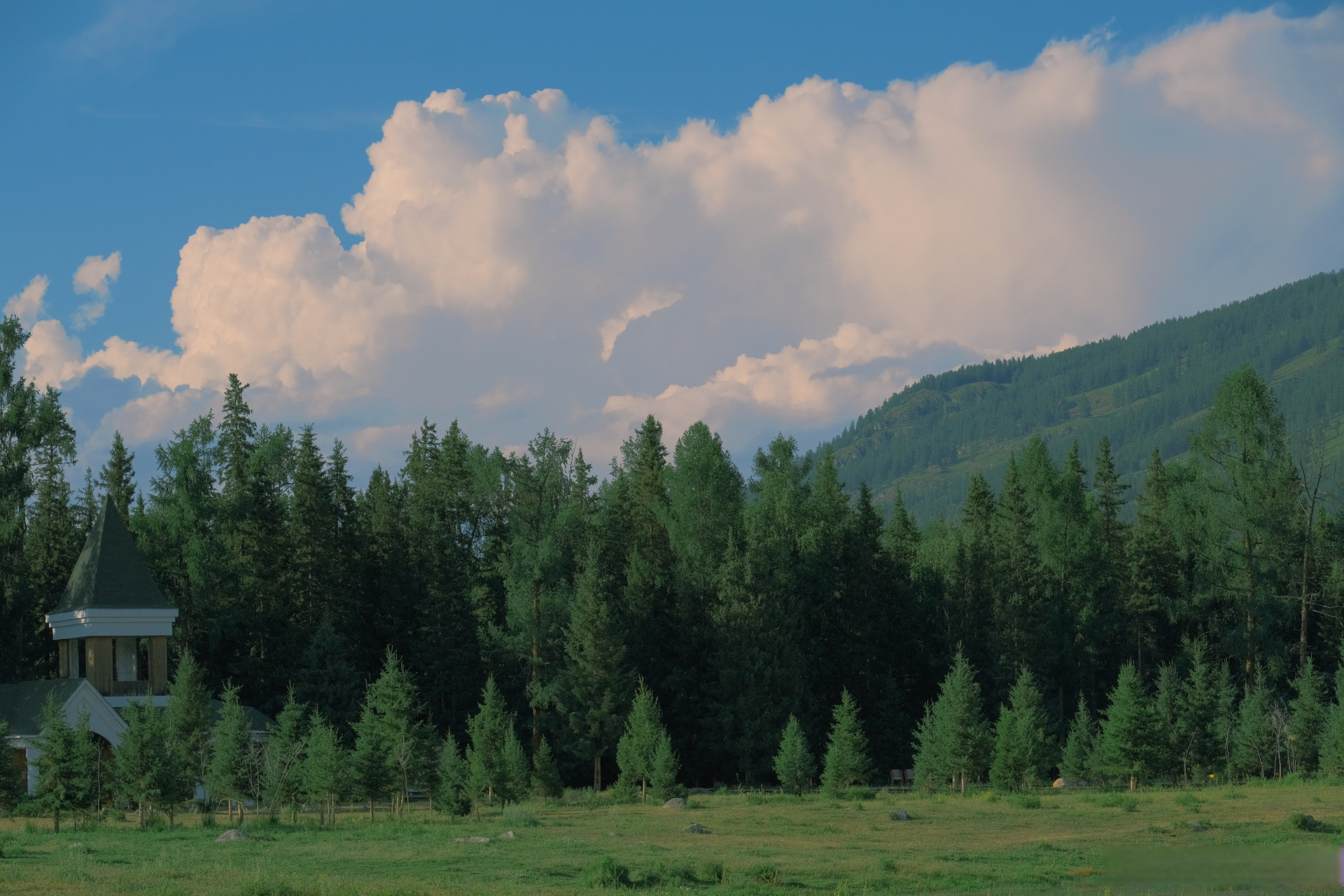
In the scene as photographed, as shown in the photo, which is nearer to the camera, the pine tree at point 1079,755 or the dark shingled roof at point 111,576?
the dark shingled roof at point 111,576

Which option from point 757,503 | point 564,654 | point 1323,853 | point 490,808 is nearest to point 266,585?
point 564,654

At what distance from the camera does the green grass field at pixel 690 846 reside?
86.1ft

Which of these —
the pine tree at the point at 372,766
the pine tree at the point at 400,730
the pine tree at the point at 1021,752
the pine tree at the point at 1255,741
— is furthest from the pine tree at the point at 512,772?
the pine tree at the point at 1255,741

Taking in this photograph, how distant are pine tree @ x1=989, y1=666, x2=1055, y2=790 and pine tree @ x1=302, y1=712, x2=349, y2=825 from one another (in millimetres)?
26153

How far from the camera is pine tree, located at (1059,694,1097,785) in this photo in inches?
2265

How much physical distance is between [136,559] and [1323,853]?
154 ft

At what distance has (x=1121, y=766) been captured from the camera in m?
54.2

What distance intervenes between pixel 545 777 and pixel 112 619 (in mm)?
19264

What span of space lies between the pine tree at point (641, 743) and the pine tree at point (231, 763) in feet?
51.4

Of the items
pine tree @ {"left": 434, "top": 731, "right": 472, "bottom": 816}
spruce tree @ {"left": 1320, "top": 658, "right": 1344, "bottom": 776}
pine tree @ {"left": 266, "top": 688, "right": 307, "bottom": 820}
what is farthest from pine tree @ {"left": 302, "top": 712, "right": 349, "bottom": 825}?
spruce tree @ {"left": 1320, "top": 658, "right": 1344, "bottom": 776}

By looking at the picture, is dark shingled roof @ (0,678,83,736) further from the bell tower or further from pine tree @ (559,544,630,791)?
pine tree @ (559,544,630,791)

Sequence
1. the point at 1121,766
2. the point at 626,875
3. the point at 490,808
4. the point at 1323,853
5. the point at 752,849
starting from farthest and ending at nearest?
1. the point at 1121,766
2. the point at 490,808
3. the point at 752,849
4. the point at 1323,853
5. the point at 626,875

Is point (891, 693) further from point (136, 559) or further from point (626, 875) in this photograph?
point (626, 875)

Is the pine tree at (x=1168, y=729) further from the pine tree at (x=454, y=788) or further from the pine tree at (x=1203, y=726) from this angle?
the pine tree at (x=454, y=788)
